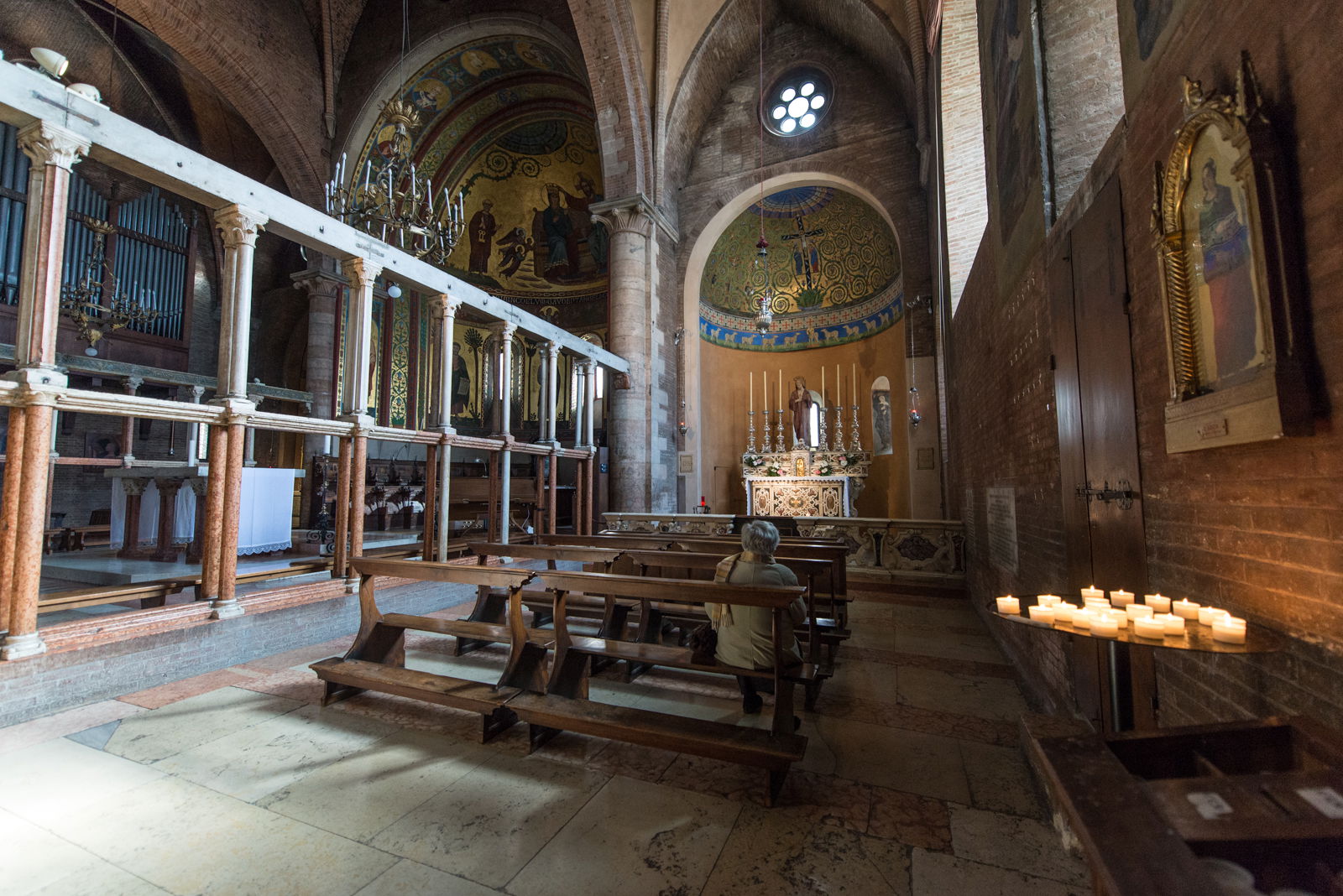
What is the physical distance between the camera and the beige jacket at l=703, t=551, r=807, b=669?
299cm

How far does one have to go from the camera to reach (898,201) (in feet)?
35.7

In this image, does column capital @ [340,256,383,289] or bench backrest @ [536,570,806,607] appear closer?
bench backrest @ [536,570,806,607]

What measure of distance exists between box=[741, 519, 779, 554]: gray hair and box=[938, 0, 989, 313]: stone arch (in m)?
5.82

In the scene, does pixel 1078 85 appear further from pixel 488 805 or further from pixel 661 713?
pixel 488 805

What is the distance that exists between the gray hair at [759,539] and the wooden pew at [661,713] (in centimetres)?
43

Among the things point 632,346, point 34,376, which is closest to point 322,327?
point 632,346

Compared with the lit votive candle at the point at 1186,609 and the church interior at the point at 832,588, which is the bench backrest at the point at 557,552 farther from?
the lit votive candle at the point at 1186,609

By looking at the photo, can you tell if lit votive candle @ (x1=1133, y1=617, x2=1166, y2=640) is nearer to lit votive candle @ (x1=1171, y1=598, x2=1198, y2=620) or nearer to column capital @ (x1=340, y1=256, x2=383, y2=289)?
lit votive candle @ (x1=1171, y1=598, x2=1198, y2=620)

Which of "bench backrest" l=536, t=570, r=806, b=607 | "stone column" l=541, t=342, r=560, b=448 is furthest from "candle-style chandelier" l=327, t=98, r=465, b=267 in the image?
"bench backrest" l=536, t=570, r=806, b=607

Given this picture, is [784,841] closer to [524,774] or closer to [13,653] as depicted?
[524,774]

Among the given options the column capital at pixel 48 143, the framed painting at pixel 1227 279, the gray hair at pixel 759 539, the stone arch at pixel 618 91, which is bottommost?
the gray hair at pixel 759 539

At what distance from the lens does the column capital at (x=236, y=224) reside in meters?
4.57

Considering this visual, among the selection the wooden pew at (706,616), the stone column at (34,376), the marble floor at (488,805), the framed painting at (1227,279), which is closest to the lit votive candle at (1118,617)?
the framed painting at (1227,279)

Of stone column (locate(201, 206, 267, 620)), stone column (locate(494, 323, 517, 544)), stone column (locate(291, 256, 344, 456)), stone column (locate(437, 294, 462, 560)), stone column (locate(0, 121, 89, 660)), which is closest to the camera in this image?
stone column (locate(0, 121, 89, 660))
